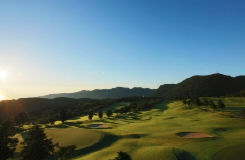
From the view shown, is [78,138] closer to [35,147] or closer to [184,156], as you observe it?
[35,147]

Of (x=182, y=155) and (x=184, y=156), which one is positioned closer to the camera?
(x=184, y=156)

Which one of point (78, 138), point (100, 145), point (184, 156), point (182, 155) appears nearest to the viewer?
point (184, 156)

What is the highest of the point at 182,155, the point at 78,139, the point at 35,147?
the point at 35,147

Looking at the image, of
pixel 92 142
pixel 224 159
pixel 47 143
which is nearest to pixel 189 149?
pixel 224 159

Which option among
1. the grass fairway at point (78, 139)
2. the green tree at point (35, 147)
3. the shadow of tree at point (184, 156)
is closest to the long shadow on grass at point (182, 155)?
the shadow of tree at point (184, 156)

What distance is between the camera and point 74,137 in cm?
5328

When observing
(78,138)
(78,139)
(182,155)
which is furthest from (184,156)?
(78,138)

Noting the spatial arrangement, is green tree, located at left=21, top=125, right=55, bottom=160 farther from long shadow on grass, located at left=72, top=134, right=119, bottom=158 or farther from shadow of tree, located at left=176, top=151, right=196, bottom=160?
shadow of tree, located at left=176, top=151, right=196, bottom=160

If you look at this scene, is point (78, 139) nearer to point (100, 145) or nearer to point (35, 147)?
point (100, 145)

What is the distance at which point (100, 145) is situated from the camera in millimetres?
48219

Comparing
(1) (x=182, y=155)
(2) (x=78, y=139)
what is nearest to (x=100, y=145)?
(2) (x=78, y=139)

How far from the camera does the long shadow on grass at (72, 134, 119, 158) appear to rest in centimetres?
4297

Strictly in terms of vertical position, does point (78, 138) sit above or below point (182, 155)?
above

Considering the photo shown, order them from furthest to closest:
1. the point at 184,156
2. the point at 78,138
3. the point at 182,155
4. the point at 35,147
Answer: the point at 78,138, the point at 182,155, the point at 184,156, the point at 35,147
